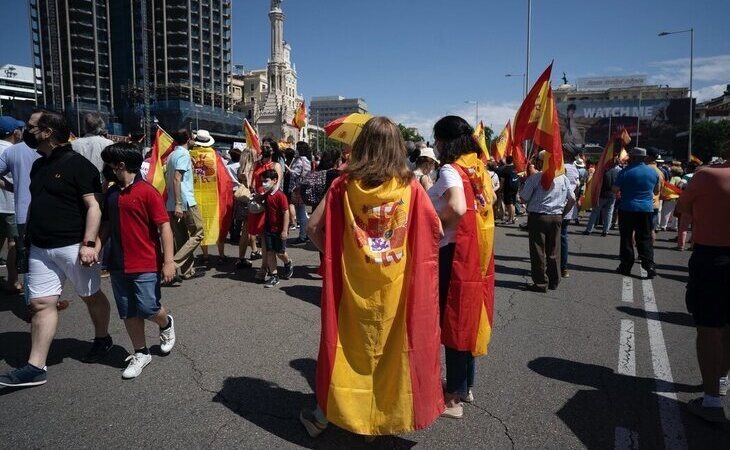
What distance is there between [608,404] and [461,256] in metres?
1.66

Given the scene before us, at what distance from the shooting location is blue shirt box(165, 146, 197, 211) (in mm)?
6539

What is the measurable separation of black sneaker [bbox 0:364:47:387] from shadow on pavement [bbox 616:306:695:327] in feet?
20.0

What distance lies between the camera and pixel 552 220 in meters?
6.63

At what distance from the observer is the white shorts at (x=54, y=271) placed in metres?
3.63

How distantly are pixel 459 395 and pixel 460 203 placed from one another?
1314 mm

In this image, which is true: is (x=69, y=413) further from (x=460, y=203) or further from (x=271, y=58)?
(x=271, y=58)

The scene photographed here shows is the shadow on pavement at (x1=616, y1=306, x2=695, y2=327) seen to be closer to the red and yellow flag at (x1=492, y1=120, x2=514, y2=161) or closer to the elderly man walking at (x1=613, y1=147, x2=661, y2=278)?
the elderly man walking at (x1=613, y1=147, x2=661, y2=278)

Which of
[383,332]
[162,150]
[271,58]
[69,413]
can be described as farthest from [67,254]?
[271,58]

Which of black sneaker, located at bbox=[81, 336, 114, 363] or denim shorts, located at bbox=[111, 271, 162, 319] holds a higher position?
denim shorts, located at bbox=[111, 271, 162, 319]

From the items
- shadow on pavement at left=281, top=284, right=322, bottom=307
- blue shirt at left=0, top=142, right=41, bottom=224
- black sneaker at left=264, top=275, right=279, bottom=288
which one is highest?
blue shirt at left=0, top=142, right=41, bottom=224

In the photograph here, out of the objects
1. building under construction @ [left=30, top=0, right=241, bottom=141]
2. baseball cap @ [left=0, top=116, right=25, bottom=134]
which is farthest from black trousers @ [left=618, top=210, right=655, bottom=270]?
building under construction @ [left=30, top=0, right=241, bottom=141]

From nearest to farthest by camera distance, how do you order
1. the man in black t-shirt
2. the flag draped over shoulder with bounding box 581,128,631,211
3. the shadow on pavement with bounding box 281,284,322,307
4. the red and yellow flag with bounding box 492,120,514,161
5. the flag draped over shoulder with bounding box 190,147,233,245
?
the man in black t-shirt
the shadow on pavement with bounding box 281,284,322,307
the flag draped over shoulder with bounding box 190,147,233,245
the flag draped over shoulder with bounding box 581,128,631,211
the red and yellow flag with bounding box 492,120,514,161

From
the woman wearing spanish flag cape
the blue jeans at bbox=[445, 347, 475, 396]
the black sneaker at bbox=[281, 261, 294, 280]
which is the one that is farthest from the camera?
the black sneaker at bbox=[281, 261, 294, 280]

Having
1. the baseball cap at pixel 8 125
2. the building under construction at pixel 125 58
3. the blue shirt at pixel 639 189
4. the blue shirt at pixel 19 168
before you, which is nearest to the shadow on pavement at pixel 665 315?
the blue shirt at pixel 639 189
